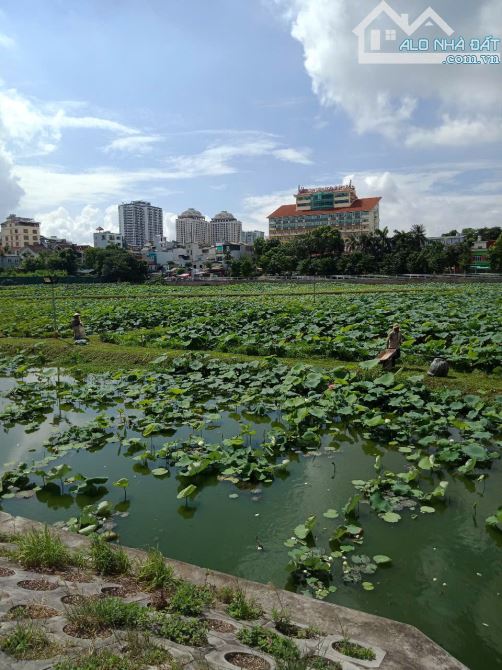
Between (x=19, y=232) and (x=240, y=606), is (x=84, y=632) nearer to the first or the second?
(x=240, y=606)

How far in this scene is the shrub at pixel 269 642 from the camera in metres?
2.89

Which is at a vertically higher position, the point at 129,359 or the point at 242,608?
the point at 129,359

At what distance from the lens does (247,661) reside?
9.45 ft

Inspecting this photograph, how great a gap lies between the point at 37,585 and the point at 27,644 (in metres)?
0.91

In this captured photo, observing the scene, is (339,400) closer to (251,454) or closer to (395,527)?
(251,454)

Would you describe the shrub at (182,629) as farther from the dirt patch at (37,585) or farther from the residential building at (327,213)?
the residential building at (327,213)

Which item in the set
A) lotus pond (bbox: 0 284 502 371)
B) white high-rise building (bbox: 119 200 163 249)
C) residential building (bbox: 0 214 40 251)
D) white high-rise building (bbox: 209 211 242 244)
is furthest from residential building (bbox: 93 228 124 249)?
lotus pond (bbox: 0 284 502 371)

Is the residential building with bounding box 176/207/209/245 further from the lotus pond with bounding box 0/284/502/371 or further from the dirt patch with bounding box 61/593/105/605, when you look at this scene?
the dirt patch with bounding box 61/593/105/605

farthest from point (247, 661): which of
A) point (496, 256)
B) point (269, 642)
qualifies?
point (496, 256)

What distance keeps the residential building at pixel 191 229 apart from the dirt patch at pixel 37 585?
162640 mm

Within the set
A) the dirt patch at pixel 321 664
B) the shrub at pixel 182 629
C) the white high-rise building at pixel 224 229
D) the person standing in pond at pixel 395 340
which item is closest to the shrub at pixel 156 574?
the shrub at pixel 182 629

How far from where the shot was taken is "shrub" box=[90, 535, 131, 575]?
4.01m

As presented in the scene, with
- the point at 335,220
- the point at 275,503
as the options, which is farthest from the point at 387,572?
the point at 335,220

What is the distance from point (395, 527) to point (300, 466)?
176 cm
